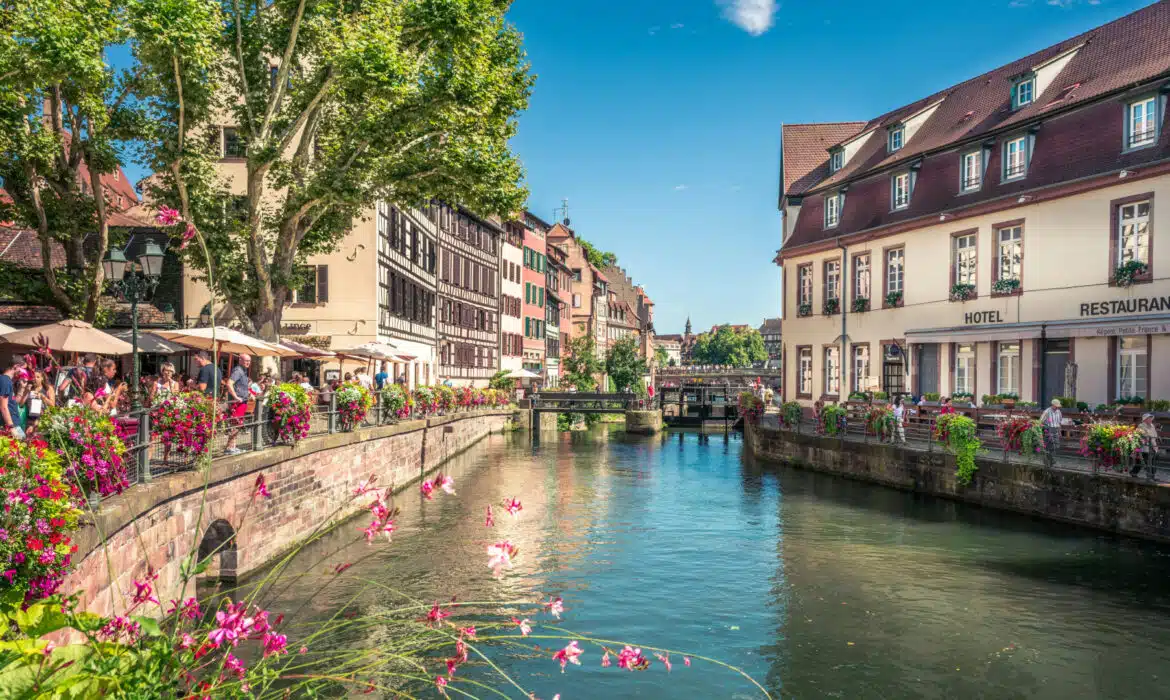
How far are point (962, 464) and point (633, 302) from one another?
3502 inches

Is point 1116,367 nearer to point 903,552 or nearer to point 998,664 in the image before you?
point 903,552

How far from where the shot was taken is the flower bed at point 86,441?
21.8ft

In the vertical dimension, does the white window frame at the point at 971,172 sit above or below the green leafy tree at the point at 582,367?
above

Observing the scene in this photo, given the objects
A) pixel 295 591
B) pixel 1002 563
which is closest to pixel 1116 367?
pixel 1002 563

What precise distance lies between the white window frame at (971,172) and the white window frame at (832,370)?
A: 7315 millimetres

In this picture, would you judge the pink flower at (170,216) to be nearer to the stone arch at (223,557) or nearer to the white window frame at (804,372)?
the stone arch at (223,557)

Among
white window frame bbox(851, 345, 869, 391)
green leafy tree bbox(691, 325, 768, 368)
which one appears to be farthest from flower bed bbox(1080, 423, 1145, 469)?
green leafy tree bbox(691, 325, 768, 368)

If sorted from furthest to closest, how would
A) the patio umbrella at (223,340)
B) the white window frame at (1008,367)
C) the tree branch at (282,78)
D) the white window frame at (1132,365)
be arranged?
the white window frame at (1008,367) → the white window frame at (1132,365) → the tree branch at (282,78) → the patio umbrella at (223,340)

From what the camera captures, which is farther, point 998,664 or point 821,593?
point 821,593

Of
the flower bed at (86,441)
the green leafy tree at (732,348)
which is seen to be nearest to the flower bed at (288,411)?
the flower bed at (86,441)

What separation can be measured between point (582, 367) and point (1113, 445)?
162 ft

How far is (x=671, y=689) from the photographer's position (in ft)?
30.1

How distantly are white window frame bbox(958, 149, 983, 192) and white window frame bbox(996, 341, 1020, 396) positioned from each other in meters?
4.75

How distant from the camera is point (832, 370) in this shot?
32.0 m
